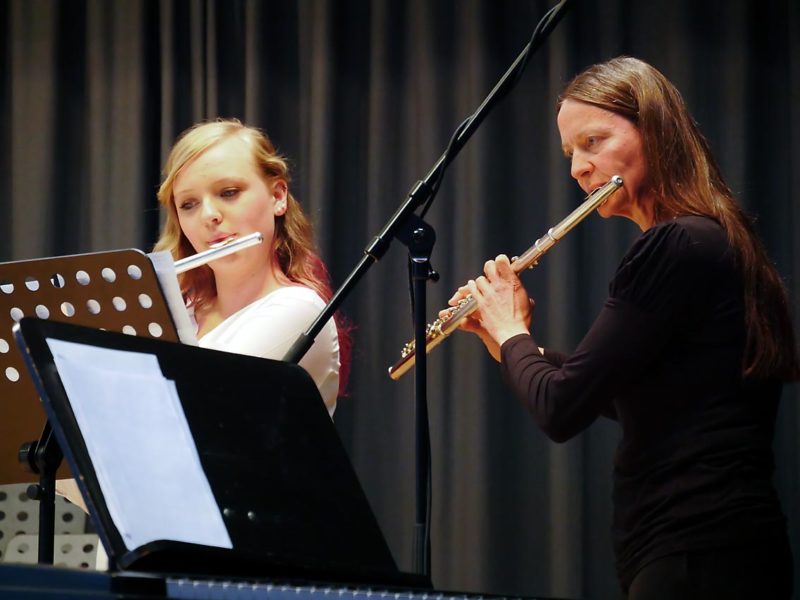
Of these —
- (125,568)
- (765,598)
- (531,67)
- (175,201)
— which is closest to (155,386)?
(125,568)

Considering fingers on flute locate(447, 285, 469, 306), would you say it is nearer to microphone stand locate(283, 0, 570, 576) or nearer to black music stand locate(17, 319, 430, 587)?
microphone stand locate(283, 0, 570, 576)

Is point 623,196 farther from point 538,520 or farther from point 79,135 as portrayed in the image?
point 79,135

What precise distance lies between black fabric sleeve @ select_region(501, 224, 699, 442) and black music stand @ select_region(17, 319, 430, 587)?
0.48 m

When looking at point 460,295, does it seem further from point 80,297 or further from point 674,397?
point 80,297

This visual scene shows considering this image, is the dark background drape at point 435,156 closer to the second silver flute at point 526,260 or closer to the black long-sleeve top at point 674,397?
the second silver flute at point 526,260

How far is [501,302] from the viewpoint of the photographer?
1.78m

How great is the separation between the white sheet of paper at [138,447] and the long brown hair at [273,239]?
964 millimetres

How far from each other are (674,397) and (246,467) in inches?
28.2

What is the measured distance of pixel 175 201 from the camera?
2.04m

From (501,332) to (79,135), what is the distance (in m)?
1.88

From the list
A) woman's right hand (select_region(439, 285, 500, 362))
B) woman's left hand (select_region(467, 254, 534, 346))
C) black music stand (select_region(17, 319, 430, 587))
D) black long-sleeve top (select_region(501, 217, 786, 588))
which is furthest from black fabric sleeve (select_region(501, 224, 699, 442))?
black music stand (select_region(17, 319, 430, 587))

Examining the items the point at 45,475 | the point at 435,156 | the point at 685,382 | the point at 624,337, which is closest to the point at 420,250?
the point at 624,337

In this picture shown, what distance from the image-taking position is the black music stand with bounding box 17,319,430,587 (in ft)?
2.99

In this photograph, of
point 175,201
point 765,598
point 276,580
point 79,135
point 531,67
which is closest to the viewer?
point 276,580
